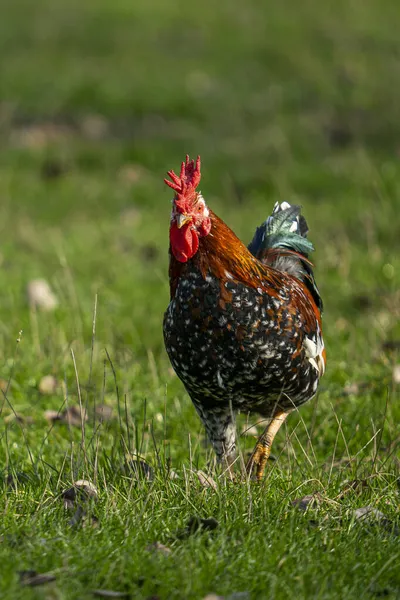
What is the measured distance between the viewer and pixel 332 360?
6.00 metres

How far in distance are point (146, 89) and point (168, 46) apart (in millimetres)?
3186

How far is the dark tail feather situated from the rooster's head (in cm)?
88

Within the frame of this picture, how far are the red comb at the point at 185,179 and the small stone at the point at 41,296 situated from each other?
134 inches

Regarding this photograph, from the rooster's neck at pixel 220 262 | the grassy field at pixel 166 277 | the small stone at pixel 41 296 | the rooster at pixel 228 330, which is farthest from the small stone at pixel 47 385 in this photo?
the small stone at pixel 41 296

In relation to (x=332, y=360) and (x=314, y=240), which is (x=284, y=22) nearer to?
(x=314, y=240)

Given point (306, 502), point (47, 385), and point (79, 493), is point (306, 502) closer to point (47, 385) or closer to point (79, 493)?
point (79, 493)

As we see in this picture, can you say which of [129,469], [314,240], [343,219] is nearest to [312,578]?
[129,469]

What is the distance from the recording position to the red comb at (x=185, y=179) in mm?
3918

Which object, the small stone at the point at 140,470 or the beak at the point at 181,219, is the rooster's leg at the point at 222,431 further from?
the beak at the point at 181,219

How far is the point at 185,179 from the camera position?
13.0ft

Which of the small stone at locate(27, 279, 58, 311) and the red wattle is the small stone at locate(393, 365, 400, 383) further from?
the small stone at locate(27, 279, 58, 311)

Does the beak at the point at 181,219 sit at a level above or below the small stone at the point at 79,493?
above

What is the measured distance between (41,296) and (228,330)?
3.78 metres

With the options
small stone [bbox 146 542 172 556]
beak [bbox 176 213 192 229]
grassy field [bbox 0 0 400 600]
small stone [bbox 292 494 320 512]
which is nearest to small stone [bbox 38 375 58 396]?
grassy field [bbox 0 0 400 600]
